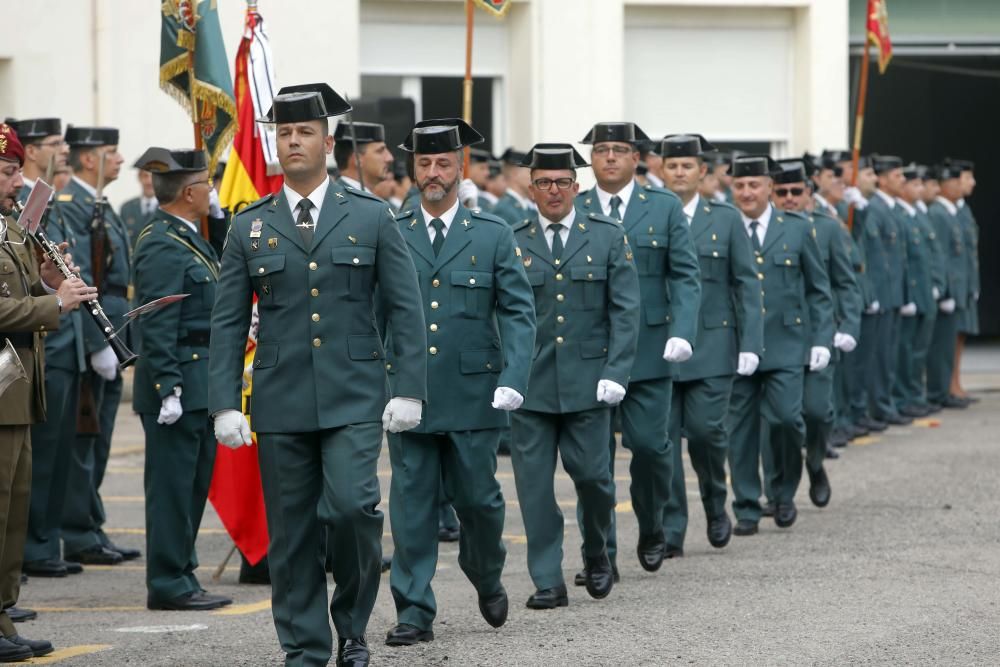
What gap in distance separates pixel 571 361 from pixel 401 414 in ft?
6.82

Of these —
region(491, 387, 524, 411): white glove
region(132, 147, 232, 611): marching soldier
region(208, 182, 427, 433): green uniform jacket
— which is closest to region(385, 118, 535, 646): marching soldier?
region(491, 387, 524, 411): white glove

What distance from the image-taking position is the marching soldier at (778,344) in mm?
11195

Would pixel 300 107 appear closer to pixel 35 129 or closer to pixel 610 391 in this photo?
pixel 610 391

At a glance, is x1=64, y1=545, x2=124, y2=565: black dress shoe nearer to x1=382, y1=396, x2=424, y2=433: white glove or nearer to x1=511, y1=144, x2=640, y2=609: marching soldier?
x1=511, y1=144, x2=640, y2=609: marching soldier

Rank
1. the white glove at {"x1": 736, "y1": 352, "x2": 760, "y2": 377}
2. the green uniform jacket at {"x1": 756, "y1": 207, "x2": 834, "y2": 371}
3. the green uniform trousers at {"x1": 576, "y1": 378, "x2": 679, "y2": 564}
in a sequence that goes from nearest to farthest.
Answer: the green uniform trousers at {"x1": 576, "y1": 378, "x2": 679, "y2": 564} → the white glove at {"x1": 736, "y1": 352, "x2": 760, "y2": 377} → the green uniform jacket at {"x1": 756, "y1": 207, "x2": 834, "y2": 371}

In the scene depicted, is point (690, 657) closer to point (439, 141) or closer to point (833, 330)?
point (439, 141)

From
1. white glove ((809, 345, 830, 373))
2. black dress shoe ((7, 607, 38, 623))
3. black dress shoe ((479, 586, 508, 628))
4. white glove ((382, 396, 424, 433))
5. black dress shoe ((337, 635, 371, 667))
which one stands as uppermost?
white glove ((382, 396, 424, 433))

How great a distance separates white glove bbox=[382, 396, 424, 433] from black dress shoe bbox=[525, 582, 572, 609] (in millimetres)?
1937

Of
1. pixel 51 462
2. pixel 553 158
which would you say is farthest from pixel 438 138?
pixel 51 462

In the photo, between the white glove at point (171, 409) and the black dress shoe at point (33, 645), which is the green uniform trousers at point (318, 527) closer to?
the black dress shoe at point (33, 645)

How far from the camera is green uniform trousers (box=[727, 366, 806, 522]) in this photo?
11.2 meters

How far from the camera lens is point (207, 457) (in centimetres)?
910

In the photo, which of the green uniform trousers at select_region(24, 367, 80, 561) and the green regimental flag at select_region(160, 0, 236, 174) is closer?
the green uniform trousers at select_region(24, 367, 80, 561)

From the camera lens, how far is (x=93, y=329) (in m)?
10.2
